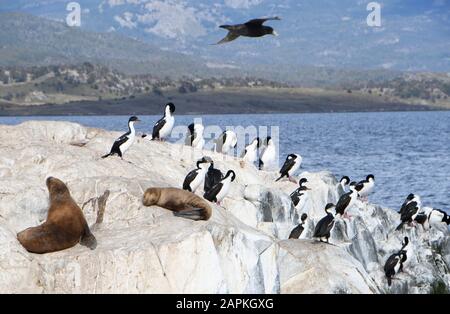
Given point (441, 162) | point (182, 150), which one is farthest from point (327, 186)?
point (441, 162)

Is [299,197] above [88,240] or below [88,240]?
below

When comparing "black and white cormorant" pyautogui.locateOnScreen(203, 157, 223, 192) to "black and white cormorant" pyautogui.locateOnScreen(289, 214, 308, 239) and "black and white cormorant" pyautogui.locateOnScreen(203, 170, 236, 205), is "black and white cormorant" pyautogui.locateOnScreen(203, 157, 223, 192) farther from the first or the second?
"black and white cormorant" pyautogui.locateOnScreen(289, 214, 308, 239)

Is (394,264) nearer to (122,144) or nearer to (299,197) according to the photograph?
(299,197)

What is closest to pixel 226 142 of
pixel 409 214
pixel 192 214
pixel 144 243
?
pixel 409 214

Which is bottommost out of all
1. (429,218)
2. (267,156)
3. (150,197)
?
(429,218)

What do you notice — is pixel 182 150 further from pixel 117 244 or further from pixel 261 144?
pixel 117 244

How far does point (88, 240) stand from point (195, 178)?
813cm

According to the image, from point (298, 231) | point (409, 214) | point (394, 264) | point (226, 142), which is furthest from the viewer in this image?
point (226, 142)

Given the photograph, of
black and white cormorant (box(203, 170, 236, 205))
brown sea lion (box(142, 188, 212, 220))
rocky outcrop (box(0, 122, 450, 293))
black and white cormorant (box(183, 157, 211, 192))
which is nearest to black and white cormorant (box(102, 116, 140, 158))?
rocky outcrop (box(0, 122, 450, 293))

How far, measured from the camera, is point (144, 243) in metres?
16.3

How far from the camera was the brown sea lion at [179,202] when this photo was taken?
59.0 feet

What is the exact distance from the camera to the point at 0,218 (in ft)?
57.8

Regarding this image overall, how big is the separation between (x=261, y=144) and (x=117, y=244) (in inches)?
826

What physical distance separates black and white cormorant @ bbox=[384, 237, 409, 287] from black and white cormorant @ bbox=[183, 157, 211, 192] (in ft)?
18.8
